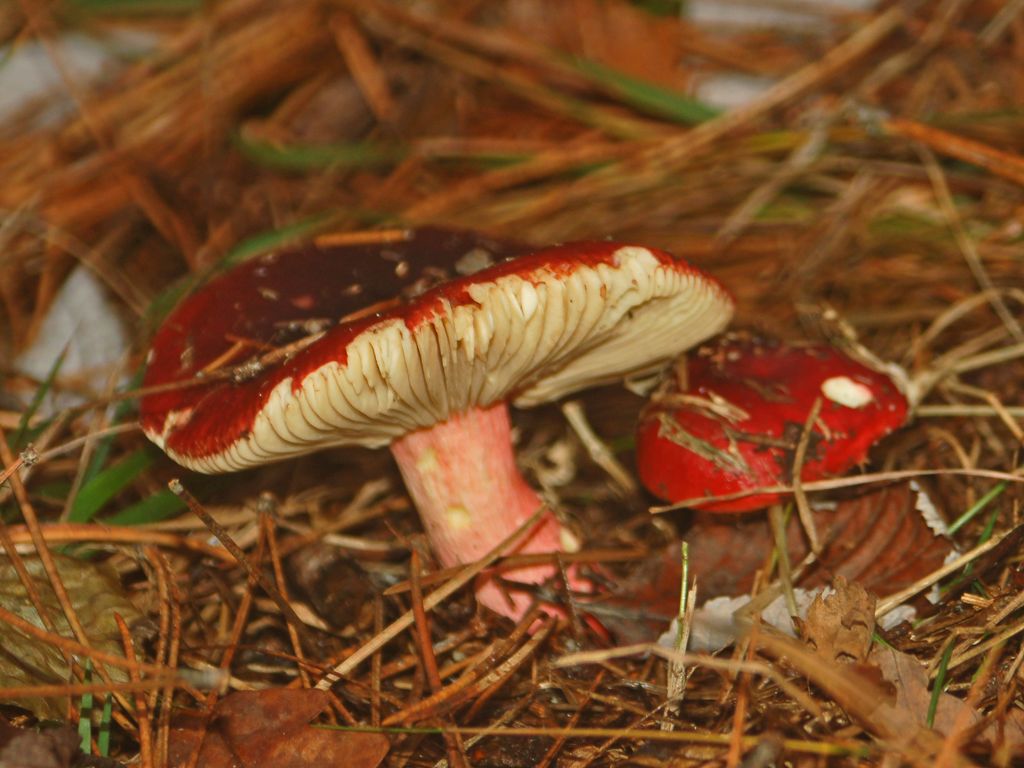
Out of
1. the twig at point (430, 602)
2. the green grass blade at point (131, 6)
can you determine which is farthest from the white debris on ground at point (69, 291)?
the twig at point (430, 602)

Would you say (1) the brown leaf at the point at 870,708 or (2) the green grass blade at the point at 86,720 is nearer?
(1) the brown leaf at the point at 870,708

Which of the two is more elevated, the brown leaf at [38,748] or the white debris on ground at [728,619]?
the brown leaf at [38,748]

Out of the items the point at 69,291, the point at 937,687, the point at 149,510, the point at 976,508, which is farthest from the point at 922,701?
the point at 69,291

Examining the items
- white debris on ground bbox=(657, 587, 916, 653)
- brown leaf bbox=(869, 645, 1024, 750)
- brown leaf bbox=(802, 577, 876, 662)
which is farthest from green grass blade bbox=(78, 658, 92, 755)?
brown leaf bbox=(869, 645, 1024, 750)

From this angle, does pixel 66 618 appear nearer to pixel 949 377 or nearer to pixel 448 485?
pixel 448 485

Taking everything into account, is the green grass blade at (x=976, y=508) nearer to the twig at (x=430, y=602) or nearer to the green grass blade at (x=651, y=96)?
the twig at (x=430, y=602)

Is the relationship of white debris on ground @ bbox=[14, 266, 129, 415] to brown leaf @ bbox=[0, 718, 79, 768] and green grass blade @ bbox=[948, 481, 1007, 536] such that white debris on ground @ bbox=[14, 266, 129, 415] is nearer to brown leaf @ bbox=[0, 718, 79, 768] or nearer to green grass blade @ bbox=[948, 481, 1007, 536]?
brown leaf @ bbox=[0, 718, 79, 768]

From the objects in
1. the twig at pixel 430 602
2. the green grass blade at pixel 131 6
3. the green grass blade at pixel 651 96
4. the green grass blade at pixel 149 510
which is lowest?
the twig at pixel 430 602

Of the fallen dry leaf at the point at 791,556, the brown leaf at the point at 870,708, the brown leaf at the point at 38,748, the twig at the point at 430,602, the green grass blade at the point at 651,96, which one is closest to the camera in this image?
the brown leaf at the point at 870,708
